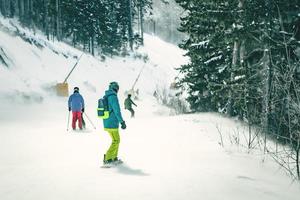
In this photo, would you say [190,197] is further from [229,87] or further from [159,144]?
[229,87]

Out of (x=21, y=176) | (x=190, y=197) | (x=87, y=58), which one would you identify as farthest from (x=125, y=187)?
(x=87, y=58)

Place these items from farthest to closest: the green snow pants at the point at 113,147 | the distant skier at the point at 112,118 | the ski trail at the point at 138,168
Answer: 1. the green snow pants at the point at 113,147
2. the distant skier at the point at 112,118
3. the ski trail at the point at 138,168

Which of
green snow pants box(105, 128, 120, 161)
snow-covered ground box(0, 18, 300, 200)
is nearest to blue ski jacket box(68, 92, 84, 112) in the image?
snow-covered ground box(0, 18, 300, 200)

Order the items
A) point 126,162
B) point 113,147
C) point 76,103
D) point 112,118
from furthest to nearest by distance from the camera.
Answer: point 76,103, point 126,162, point 113,147, point 112,118

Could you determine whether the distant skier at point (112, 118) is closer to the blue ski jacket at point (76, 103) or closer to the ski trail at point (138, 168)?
the ski trail at point (138, 168)

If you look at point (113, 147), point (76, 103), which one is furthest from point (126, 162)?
point (76, 103)

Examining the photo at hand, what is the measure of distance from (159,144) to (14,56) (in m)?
18.1

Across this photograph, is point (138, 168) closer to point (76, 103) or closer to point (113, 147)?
point (113, 147)

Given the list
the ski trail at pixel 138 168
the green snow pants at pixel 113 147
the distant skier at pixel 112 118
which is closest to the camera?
the ski trail at pixel 138 168

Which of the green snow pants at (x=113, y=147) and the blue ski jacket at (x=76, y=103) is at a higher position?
the blue ski jacket at (x=76, y=103)

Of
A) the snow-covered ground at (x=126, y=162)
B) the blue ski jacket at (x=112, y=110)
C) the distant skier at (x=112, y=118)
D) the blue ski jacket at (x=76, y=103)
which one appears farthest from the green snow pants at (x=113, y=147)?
the blue ski jacket at (x=76, y=103)

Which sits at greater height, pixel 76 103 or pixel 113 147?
pixel 76 103

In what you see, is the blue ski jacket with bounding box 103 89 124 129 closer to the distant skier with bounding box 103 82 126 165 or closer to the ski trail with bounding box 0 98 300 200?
the distant skier with bounding box 103 82 126 165

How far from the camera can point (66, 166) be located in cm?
934
